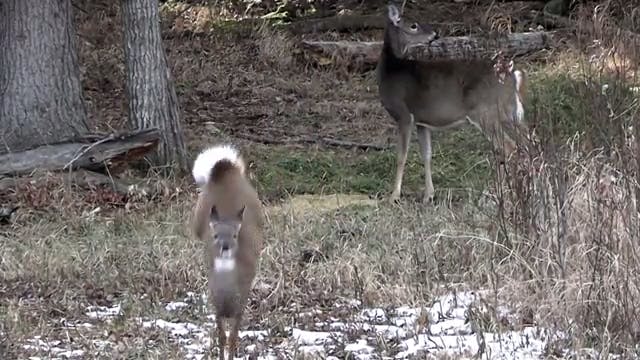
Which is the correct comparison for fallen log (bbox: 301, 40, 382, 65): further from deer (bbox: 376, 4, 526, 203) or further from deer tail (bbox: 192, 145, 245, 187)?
deer tail (bbox: 192, 145, 245, 187)

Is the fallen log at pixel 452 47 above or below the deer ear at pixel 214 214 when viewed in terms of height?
above

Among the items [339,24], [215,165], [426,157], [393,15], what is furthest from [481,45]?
[215,165]

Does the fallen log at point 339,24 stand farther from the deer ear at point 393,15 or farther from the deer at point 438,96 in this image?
the deer at point 438,96

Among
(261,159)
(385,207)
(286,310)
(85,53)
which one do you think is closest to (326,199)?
(385,207)

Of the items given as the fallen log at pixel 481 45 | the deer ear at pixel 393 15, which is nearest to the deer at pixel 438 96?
the deer ear at pixel 393 15

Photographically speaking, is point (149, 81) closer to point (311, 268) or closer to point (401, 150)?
point (401, 150)

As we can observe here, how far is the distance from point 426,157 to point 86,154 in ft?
9.52

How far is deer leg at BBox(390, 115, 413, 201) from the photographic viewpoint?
9939 mm

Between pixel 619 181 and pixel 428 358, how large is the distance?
1.65m

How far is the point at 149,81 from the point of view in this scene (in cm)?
1020

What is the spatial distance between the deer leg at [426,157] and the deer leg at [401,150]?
130 mm

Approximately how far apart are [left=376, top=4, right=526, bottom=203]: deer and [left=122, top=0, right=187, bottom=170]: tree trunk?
76.1 inches

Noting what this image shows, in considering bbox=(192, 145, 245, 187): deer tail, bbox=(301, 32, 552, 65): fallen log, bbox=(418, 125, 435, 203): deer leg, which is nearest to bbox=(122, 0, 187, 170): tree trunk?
bbox=(418, 125, 435, 203): deer leg

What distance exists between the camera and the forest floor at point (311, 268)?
5.72 m
